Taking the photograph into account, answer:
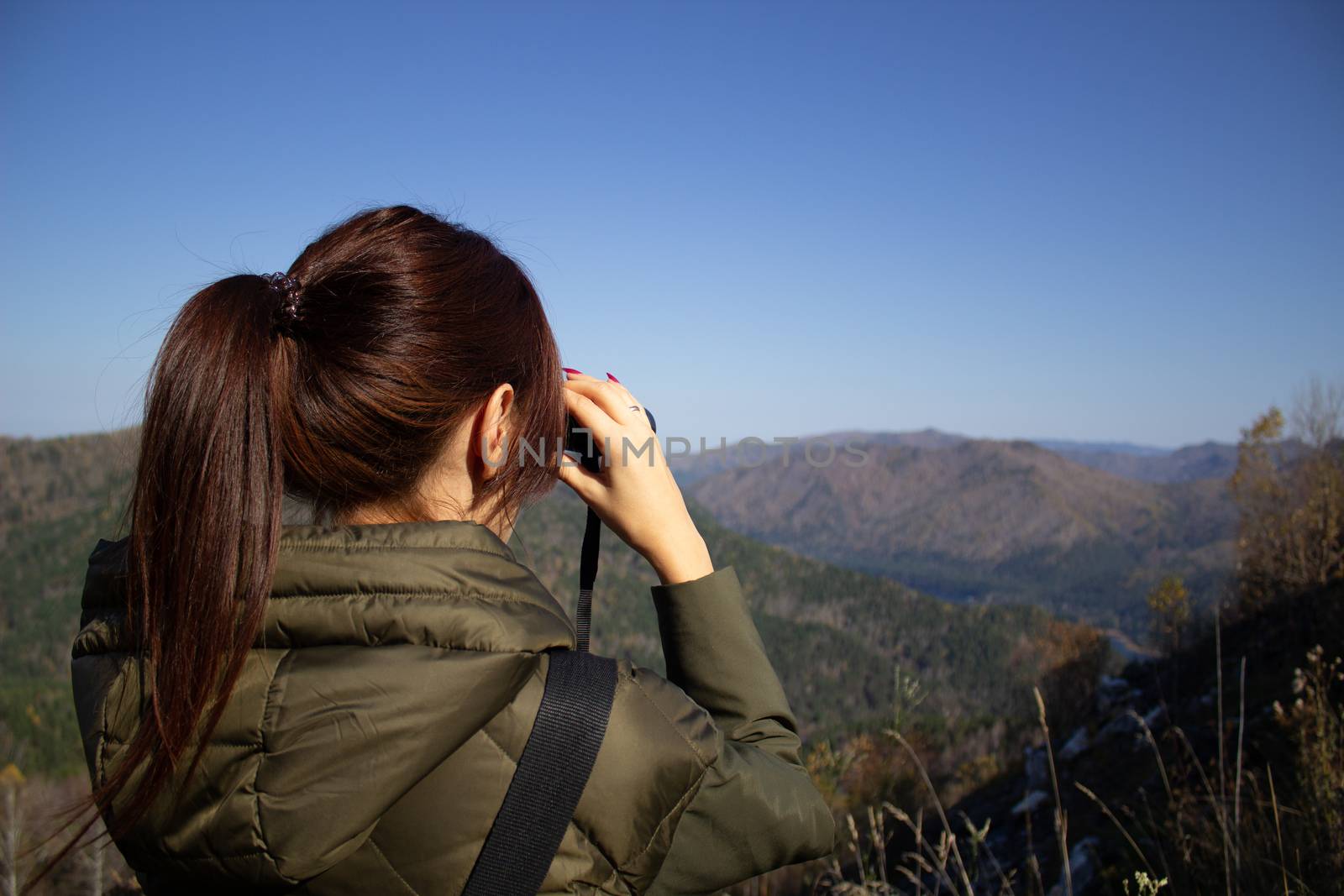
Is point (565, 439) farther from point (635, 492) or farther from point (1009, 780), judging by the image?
point (1009, 780)

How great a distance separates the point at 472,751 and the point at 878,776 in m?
13.9

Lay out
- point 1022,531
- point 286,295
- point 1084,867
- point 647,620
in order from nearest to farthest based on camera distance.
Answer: point 286,295
point 1084,867
point 647,620
point 1022,531

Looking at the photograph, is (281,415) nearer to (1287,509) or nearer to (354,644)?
(354,644)

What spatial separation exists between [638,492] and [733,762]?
1.49ft

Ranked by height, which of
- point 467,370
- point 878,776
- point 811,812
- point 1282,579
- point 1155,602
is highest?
point 467,370

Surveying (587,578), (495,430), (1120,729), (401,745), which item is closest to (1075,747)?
(1120,729)

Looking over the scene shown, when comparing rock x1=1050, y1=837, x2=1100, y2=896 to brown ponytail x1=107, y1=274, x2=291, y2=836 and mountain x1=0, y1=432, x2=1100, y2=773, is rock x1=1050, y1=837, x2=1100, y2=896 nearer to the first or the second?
brown ponytail x1=107, y1=274, x2=291, y2=836

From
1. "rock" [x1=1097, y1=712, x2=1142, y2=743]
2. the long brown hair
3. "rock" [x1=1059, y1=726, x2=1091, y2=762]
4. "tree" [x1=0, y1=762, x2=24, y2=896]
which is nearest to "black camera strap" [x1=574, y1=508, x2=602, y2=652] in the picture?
the long brown hair

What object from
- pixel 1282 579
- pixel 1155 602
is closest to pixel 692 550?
pixel 1282 579

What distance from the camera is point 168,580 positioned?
0.97 m

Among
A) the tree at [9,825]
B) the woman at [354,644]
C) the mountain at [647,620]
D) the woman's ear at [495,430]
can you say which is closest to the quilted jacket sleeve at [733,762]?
the woman at [354,644]

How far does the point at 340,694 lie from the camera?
85cm

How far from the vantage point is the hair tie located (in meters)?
1.06

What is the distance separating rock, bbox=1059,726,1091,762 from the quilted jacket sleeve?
30.9ft
